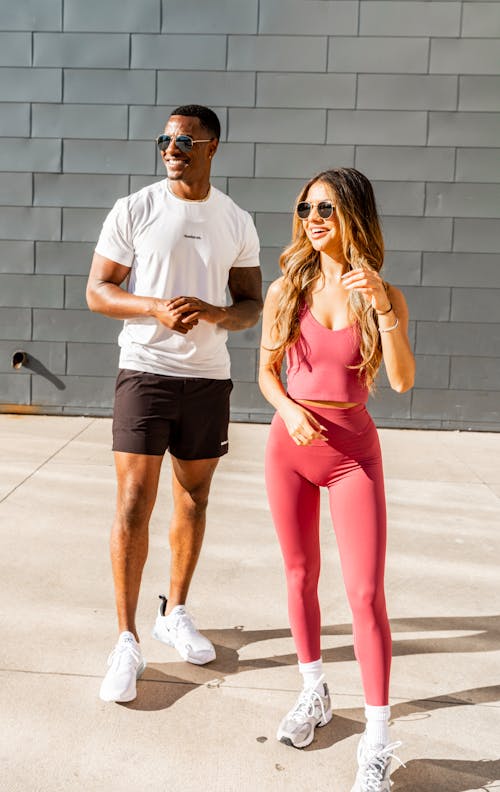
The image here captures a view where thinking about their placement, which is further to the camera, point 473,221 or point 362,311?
point 473,221

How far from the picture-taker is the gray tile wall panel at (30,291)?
768 cm

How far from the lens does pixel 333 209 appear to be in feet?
8.23

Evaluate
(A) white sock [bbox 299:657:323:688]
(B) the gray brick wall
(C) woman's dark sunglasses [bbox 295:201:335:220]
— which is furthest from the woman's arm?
(B) the gray brick wall

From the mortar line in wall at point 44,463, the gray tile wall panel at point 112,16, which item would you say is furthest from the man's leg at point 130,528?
the gray tile wall panel at point 112,16

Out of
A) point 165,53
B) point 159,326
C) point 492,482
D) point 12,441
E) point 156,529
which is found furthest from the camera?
point 165,53

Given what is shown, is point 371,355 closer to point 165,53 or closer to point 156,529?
point 156,529

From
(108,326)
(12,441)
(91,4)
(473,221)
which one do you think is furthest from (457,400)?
(91,4)

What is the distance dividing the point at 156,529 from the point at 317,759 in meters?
2.26

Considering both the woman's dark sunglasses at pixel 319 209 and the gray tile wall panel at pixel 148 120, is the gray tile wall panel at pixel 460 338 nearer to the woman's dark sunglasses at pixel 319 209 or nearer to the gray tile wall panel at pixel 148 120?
the gray tile wall panel at pixel 148 120

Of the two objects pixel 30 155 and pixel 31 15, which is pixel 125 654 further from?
pixel 31 15

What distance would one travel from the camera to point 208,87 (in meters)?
7.37

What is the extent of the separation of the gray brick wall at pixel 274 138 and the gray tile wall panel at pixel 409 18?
0.04 ft

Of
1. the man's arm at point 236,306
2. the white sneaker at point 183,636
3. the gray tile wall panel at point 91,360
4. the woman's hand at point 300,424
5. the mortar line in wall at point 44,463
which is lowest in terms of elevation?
the mortar line in wall at point 44,463

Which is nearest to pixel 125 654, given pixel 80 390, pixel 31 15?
pixel 80 390
